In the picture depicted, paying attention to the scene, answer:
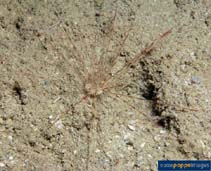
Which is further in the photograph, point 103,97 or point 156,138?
point 103,97

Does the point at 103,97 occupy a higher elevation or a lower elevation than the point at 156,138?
higher

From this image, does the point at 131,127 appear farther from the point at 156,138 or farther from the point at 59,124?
the point at 59,124

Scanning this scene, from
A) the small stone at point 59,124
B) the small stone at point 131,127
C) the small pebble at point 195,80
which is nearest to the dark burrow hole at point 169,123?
the small stone at point 131,127

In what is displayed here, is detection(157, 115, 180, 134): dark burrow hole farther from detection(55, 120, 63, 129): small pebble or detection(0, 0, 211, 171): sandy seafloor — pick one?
detection(55, 120, 63, 129): small pebble

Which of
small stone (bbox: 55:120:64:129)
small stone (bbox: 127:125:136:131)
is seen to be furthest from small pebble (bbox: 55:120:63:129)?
small stone (bbox: 127:125:136:131)

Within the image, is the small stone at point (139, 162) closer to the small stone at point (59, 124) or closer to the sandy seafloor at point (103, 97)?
the sandy seafloor at point (103, 97)

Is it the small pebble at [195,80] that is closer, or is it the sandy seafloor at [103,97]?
the sandy seafloor at [103,97]

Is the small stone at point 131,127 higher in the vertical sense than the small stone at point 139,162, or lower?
higher

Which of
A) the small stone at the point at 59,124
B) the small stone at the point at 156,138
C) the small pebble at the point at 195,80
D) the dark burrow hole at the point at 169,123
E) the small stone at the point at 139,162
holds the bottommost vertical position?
the small stone at the point at 139,162

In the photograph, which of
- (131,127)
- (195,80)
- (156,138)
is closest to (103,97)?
(131,127)

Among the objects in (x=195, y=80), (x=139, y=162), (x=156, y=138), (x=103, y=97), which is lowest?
(x=139, y=162)
